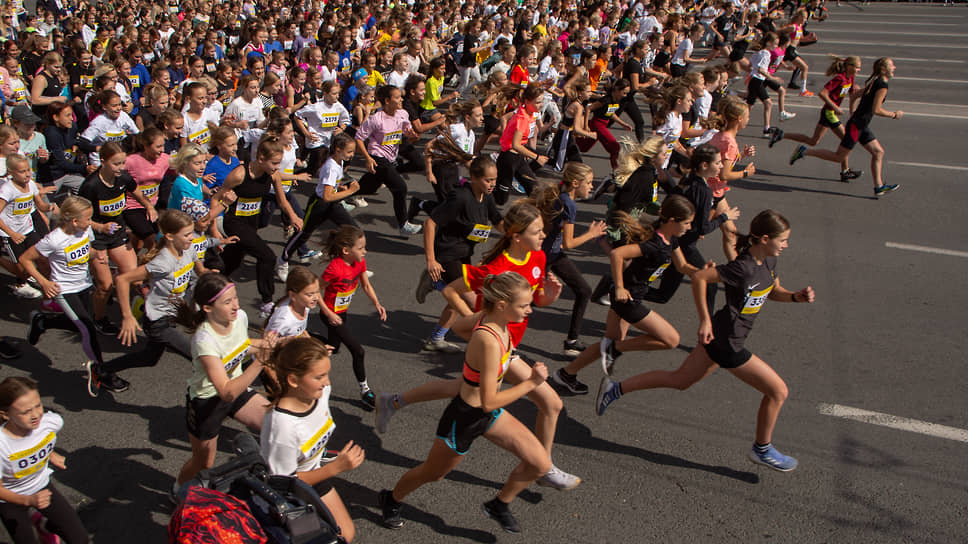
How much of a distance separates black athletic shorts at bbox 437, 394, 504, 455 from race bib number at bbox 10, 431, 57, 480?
193 cm

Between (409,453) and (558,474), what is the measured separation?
1057 mm

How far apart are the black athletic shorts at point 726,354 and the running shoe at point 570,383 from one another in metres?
1.23

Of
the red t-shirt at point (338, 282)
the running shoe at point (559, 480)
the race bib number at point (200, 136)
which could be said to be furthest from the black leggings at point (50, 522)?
the race bib number at point (200, 136)

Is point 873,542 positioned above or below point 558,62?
below

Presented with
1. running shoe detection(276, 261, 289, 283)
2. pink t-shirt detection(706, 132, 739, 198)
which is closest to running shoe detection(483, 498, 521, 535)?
running shoe detection(276, 261, 289, 283)

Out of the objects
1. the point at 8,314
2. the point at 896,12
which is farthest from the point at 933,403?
the point at 896,12

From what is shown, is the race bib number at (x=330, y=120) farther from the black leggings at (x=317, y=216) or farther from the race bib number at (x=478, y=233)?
the race bib number at (x=478, y=233)

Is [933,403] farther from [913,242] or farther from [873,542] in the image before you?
[913,242]

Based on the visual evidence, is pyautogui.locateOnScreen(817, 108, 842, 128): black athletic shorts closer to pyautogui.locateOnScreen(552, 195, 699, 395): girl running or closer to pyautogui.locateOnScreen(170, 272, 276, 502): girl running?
pyautogui.locateOnScreen(552, 195, 699, 395): girl running

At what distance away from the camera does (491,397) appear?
3.78 metres

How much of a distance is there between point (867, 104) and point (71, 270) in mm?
9404

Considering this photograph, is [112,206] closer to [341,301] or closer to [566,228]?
[341,301]

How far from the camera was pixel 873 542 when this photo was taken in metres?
4.27

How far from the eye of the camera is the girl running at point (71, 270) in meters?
5.42
